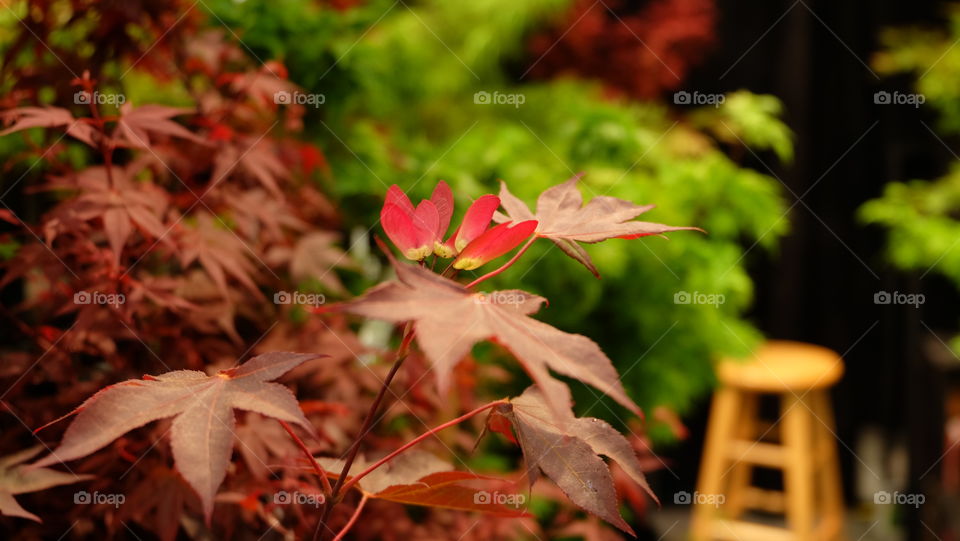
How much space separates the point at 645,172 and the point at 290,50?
39.7 inches

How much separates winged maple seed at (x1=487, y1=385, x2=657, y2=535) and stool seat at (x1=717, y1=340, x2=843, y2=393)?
5.73 ft

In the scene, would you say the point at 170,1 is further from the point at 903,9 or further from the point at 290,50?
the point at 903,9

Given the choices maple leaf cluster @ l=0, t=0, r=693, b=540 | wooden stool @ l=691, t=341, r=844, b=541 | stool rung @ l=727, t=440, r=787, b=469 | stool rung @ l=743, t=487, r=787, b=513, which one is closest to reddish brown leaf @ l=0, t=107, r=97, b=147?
maple leaf cluster @ l=0, t=0, r=693, b=540

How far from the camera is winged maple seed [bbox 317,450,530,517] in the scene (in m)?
0.67

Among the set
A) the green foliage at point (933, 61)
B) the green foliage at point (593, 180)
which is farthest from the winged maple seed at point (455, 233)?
the green foliage at point (933, 61)

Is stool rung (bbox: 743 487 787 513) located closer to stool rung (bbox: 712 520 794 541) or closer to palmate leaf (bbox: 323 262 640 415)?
stool rung (bbox: 712 520 794 541)

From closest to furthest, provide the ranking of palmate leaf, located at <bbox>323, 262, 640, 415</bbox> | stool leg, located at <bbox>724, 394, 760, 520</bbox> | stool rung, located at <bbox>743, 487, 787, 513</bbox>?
palmate leaf, located at <bbox>323, 262, 640, 415</bbox> → stool leg, located at <bbox>724, 394, 760, 520</bbox> → stool rung, located at <bbox>743, 487, 787, 513</bbox>

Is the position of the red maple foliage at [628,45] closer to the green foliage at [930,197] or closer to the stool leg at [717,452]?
the green foliage at [930,197]

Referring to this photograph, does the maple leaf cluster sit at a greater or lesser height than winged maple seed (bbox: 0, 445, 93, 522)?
greater

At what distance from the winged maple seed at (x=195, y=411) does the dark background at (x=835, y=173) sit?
3019 millimetres

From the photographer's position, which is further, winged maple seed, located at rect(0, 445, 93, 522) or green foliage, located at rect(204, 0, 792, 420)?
green foliage, located at rect(204, 0, 792, 420)

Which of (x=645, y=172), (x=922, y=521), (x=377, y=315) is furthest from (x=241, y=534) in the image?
(x=922, y=521)

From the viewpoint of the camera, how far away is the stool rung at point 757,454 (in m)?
2.58

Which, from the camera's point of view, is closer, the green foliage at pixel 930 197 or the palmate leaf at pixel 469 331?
the palmate leaf at pixel 469 331
